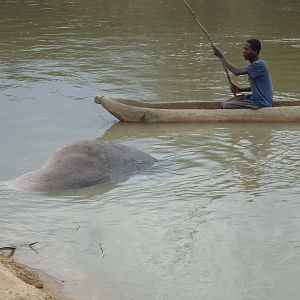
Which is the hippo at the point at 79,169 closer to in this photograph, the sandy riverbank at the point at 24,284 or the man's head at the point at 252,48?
the sandy riverbank at the point at 24,284

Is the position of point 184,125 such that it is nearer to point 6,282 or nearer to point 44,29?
point 6,282

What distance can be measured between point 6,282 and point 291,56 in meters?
10.2

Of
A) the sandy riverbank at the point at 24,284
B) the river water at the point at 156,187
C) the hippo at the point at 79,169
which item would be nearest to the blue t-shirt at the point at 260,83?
the river water at the point at 156,187

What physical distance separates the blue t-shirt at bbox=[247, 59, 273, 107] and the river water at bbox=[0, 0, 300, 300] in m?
0.39

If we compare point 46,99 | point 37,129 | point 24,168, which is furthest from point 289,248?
point 46,99

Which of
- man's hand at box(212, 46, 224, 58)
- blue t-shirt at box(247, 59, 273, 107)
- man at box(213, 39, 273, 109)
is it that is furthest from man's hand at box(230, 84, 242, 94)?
man's hand at box(212, 46, 224, 58)

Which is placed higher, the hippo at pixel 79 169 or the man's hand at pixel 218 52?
the man's hand at pixel 218 52

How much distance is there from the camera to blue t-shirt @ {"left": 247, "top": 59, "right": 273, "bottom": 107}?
28.3ft

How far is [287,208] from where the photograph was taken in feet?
19.7

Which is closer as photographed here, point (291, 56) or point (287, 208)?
point (287, 208)

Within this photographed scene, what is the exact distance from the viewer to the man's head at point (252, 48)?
27.9ft

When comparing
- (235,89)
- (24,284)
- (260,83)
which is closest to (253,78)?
(260,83)

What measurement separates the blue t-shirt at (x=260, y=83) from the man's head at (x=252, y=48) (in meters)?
0.08

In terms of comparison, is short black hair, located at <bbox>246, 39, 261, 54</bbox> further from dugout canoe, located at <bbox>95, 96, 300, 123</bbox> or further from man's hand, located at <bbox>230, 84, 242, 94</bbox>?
dugout canoe, located at <bbox>95, 96, 300, 123</bbox>
